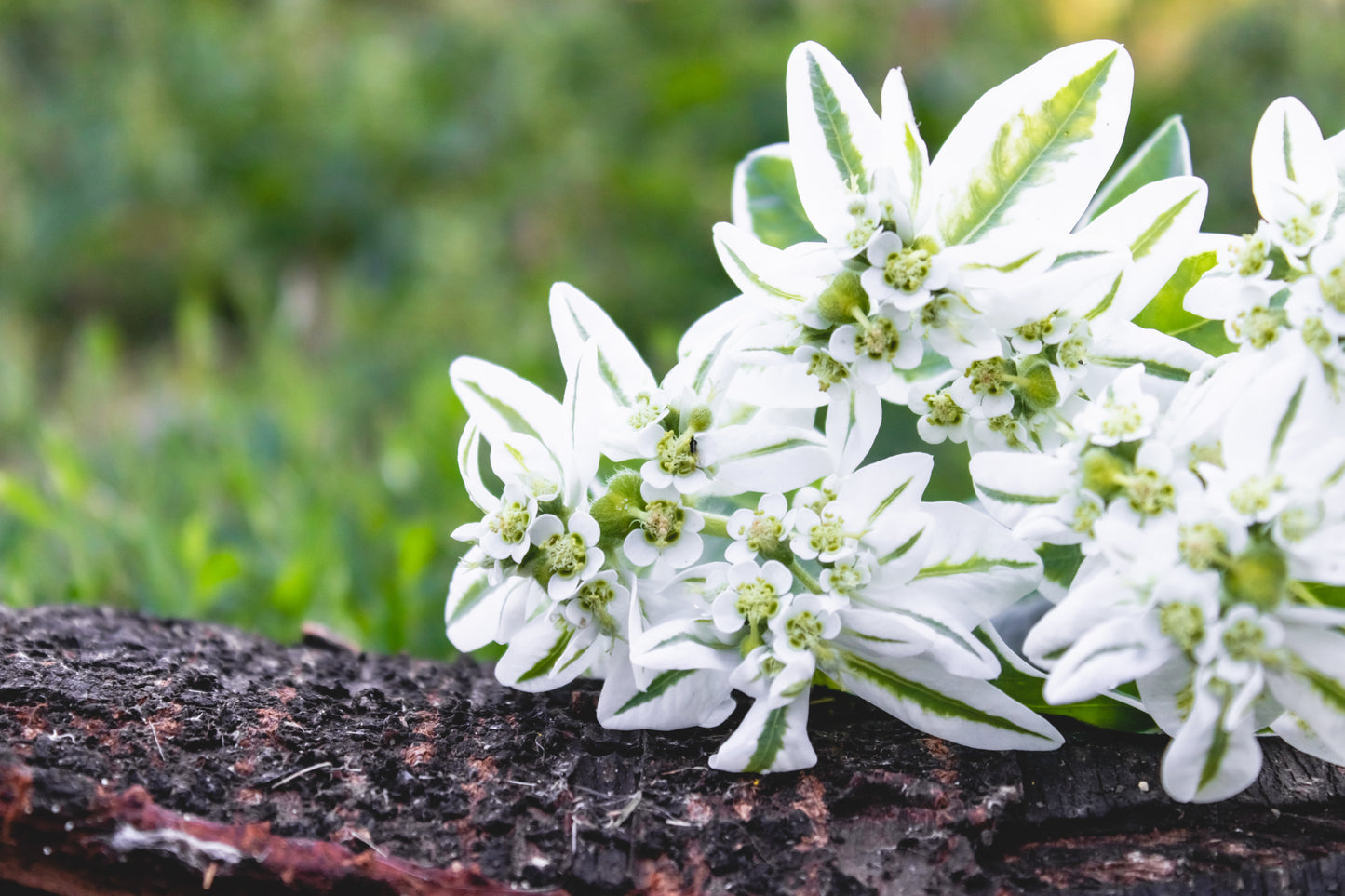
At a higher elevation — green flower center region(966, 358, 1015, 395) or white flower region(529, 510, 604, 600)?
green flower center region(966, 358, 1015, 395)

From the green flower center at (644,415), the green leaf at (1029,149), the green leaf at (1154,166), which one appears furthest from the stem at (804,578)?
the green leaf at (1154,166)

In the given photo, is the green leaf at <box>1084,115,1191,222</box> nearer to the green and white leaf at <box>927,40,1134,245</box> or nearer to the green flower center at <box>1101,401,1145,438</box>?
the green and white leaf at <box>927,40,1134,245</box>

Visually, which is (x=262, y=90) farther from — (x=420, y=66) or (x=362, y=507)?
(x=362, y=507)

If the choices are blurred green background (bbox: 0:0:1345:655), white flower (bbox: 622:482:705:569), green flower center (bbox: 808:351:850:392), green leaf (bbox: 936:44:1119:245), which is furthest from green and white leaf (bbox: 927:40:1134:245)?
blurred green background (bbox: 0:0:1345:655)

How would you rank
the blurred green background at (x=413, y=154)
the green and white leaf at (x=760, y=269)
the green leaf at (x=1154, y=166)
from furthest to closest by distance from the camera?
the blurred green background at (x=413, y=154) → the green leaf at (x=1154, y=166) → the green and white leaf at (x=760, y=269)

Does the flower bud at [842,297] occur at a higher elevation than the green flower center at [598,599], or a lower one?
higher

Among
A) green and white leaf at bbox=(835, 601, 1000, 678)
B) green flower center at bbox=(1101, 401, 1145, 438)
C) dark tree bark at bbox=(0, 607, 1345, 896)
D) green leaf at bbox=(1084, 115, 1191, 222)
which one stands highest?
green leaf at bbox=(1084, 115, 1191, 222)

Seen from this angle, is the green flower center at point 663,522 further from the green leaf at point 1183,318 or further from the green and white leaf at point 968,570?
the green leaf at point 1183,318
